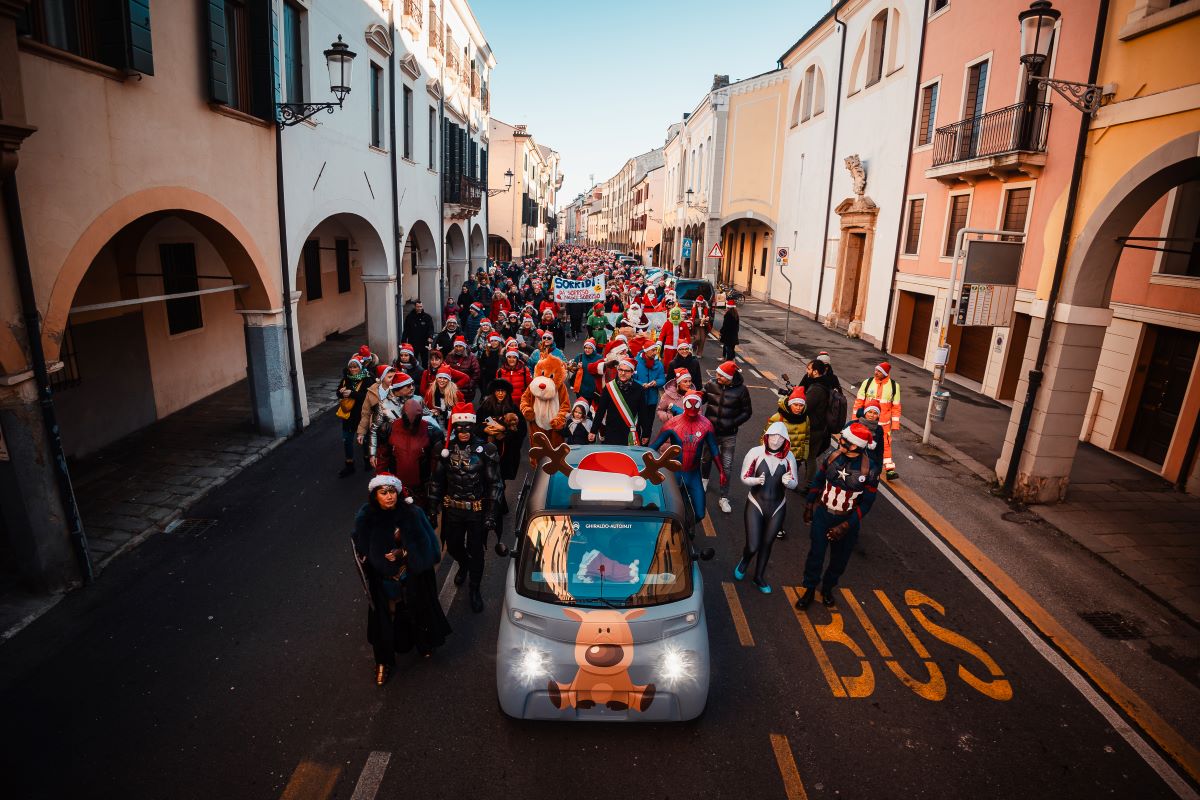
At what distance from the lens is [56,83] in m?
6.59

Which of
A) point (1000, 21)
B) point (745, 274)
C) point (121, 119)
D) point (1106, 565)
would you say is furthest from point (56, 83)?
point (745, 274)

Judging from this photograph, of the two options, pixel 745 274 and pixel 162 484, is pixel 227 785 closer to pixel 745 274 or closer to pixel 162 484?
pixel 162 484

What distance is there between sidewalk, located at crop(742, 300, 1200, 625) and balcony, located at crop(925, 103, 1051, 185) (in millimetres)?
5269

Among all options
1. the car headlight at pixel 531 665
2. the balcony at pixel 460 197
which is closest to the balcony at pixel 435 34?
the balcony at pixel 460 197

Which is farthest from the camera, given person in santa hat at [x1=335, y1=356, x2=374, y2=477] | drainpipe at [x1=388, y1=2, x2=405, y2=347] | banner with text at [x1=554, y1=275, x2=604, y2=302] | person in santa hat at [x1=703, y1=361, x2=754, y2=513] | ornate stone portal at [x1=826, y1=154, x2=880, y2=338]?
ornate stone portal at [x1=826, y1=154, x2=880, y2=338]

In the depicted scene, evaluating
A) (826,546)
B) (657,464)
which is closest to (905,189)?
(826,546)

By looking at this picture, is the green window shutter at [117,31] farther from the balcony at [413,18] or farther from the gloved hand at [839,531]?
the balcony at [413,18]

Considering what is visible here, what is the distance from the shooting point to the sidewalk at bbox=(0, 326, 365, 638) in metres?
7.61

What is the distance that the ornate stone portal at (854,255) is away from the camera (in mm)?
23516

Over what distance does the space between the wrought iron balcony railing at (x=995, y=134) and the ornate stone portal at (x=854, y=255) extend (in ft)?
16.2

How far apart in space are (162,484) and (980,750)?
10048mm

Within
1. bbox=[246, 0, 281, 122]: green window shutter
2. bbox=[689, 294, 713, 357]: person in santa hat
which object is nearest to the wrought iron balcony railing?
bbox=[689, 294, 713, 357]: person in santa hat

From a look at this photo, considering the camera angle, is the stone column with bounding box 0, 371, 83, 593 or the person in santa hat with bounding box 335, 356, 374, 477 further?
the person in santa hat with bounding box 335, 356, 374, 477

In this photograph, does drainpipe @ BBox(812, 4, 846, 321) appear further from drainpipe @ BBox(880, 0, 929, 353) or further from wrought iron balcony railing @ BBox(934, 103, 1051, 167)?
wrought iron balcony railing @ BBox(934, 103, 1051, 167)
